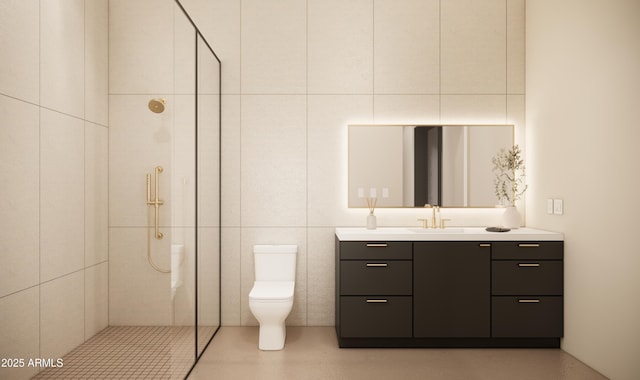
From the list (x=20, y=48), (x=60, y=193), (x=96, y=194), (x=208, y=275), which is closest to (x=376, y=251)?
(x=208, y=275)

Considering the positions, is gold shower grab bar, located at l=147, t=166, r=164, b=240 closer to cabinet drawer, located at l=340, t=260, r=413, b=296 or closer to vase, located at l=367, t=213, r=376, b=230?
cabinet drawer, located at l=340, t=260, r=413, b=296

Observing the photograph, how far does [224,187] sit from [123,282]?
1.90 meters

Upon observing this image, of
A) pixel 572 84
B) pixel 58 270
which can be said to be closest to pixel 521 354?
pixel 572 84

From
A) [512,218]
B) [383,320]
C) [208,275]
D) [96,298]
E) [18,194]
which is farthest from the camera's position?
[512,218]

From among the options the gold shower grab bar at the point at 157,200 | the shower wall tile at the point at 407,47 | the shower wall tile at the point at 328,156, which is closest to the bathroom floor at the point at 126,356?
the gold shower grab bar at the point at 157,200

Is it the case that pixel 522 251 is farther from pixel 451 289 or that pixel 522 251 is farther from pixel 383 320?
pixel 383 320

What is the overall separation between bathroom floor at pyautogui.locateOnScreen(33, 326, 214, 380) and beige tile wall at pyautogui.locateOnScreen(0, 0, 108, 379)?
0.07 meters

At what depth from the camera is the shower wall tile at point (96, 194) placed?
1.61 m

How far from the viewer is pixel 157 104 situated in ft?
6.77

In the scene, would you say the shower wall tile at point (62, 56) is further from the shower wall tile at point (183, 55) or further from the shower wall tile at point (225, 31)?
the shower wall tile at point (225, 31)

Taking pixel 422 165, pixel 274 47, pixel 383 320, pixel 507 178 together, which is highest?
pixel 274 47

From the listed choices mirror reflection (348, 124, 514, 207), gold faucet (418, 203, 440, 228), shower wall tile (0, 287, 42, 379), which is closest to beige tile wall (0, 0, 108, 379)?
shower wall tile (0, 287, 42, 379)

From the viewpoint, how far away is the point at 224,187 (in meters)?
3.64

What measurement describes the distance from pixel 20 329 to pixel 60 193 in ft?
1.60
